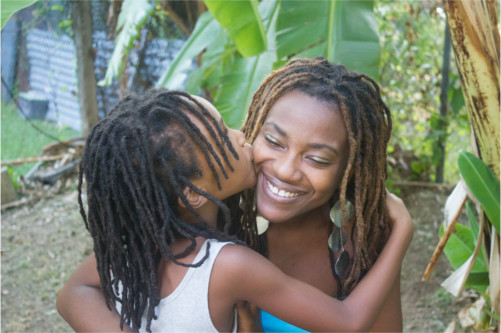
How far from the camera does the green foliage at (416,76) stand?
12.8 ft

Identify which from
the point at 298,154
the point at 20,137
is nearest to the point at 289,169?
the point at 298,154

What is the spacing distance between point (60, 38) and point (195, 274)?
4274 millimetres

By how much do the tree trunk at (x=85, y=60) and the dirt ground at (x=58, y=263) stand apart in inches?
31.4

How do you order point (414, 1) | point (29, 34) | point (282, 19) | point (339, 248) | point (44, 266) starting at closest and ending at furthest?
1. point (339, 248)
2. point (282, 19)
3. point (44, 266)
4. point (414, 1)
5. point (29, 34)

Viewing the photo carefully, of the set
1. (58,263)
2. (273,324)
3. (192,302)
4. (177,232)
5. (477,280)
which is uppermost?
(177,232)

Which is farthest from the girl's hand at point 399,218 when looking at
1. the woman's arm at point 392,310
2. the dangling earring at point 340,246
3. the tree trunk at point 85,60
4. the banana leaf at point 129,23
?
the tree trunk at point 85,60

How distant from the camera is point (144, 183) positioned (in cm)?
134

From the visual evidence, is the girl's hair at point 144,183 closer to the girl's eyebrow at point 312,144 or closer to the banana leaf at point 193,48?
the girl's eyebrow at point 312,144

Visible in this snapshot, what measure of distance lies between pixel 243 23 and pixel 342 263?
1.18 metres

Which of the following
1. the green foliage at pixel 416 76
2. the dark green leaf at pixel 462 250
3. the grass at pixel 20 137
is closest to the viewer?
the dark green leaf at pixel 462 250

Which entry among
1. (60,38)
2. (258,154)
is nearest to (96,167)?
(258,154)

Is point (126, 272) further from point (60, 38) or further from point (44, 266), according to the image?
point (60, 38)

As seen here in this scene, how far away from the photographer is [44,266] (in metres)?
3.56

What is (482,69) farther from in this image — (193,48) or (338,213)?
(193,48)
